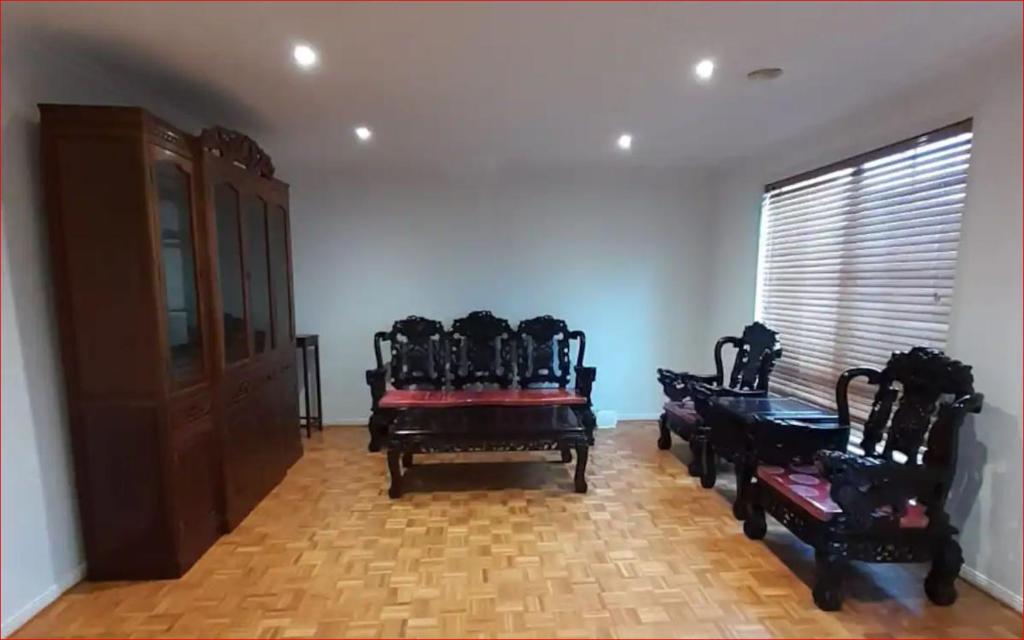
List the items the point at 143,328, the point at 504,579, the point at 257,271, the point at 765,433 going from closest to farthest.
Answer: the point at 143,328
the point at 504,579
the point at 765,433
the point at 257,271

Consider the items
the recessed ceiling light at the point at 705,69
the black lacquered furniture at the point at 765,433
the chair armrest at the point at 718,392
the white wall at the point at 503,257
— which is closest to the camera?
the recessed ceiling light at the point at 705,69

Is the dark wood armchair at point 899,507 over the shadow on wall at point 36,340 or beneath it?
beneath

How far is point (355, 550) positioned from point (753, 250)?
3619 mm

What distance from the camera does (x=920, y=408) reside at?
7.95 feet

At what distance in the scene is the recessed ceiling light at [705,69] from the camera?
7.66 ft

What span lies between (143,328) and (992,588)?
3.78 m

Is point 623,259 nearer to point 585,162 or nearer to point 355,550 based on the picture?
point 585,162

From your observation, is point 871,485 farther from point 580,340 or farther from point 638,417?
point 638,417

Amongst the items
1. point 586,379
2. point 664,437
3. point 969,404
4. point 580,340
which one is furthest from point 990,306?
point 580,340

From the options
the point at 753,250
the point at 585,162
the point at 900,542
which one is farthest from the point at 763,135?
the point at 900,542

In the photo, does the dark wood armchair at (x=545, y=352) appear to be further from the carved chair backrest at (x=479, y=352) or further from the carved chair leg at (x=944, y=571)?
the carved chair leg at (x=944, y=571)

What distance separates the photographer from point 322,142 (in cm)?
379

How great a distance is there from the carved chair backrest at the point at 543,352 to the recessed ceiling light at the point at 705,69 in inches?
93.8

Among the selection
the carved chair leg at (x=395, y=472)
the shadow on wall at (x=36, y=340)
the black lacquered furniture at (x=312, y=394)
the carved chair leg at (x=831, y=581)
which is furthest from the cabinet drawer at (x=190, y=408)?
the carved chair leg at (x=831, y=581)
